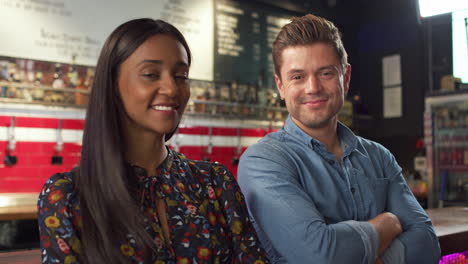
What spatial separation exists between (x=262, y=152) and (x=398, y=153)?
496 centimetres

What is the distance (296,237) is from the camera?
1.31 m

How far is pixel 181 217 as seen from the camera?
1.17 meters

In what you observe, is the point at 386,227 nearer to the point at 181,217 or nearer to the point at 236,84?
the point at 181,217

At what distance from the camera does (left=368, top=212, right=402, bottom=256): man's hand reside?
1.38 m

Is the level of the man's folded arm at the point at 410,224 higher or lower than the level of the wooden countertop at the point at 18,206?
higher

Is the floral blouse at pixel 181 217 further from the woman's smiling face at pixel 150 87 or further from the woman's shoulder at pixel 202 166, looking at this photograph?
the woman's smiling face at pixel 150 87

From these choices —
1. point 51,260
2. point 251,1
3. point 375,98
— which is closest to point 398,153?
point 375,98

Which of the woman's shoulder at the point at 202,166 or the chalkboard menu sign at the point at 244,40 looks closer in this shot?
the woman's shoulder at the point at 202,166

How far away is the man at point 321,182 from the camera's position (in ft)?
4.30

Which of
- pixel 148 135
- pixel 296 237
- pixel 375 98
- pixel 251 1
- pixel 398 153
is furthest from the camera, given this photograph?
pixel 375 98

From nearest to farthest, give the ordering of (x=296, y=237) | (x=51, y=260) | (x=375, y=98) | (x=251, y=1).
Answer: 1. (x=51, y=260)
2. (x=296, y=237)
3. (x=251, y=1)
4. (x=375, y=98)

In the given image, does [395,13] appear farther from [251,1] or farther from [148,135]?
[148,135]

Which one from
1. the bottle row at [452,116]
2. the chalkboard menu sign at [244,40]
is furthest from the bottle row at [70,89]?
the bottle row at [452,116]

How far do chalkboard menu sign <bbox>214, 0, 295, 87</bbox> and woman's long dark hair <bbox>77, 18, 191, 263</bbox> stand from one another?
153 inches
